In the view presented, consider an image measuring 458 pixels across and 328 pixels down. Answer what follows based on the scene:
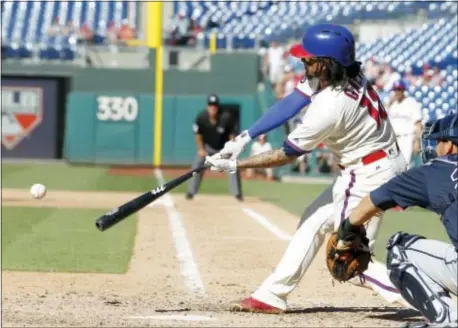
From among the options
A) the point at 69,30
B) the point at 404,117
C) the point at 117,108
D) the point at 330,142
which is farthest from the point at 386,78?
the point at 330,142

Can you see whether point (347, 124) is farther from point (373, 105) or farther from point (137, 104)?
point (137, 104)

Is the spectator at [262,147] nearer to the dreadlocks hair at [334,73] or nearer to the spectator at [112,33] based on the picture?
the spectator at [112,33]

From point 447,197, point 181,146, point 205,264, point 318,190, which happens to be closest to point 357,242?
point 447,197

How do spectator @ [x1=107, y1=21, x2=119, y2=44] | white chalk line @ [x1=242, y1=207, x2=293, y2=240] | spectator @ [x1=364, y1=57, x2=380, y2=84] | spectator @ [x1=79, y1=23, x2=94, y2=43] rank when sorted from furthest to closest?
spectator @ [x1=107, y1=21, x2=119, y2=44]
spectator @ [x1=79, y1=23, x2=94, y2=43]
spectator @ [x1=364, y1=57, x2=380, y2=84]
white chalk line @ [x1=242, y1=207, x2=293, y2=240]

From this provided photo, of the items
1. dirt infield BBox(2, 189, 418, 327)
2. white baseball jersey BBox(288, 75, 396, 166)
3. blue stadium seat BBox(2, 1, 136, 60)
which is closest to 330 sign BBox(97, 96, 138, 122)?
blue stadium seat BBox(2, 1, 136, 60)

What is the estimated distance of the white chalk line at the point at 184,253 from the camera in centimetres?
895

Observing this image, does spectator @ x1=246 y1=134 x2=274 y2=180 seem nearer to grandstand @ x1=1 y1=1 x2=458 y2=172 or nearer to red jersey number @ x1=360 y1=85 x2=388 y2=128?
grandstand @ x1=1 y1=1 x2=458 y2=172

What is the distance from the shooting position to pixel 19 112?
97.0ft

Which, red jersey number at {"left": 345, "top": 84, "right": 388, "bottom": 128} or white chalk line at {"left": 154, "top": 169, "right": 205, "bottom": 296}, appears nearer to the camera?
red jersey number at {"left": 345, "top": 84, "right": 388, "bottom": 128}

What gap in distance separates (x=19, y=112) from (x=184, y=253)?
1929 centimetres

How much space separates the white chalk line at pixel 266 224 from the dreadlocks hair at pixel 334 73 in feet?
18.7

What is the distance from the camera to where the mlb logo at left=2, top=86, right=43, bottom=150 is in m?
29.4

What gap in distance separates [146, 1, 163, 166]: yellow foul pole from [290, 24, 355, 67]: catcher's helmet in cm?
2153

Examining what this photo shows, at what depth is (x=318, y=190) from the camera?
73.2ft
